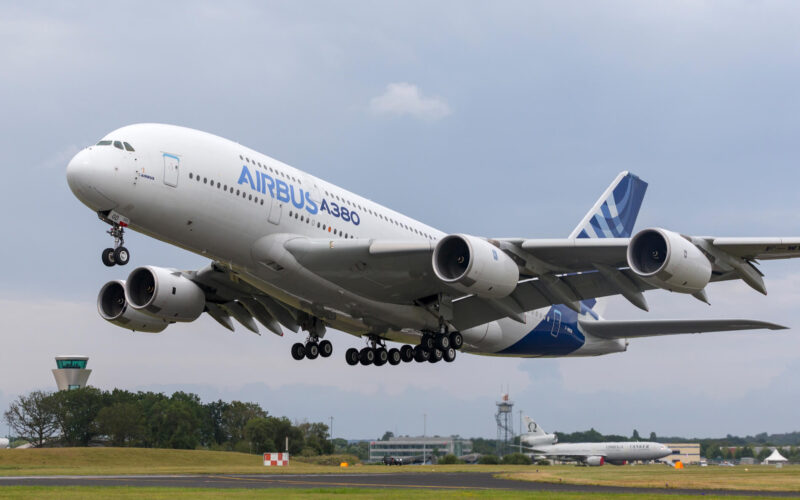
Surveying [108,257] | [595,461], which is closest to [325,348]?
[108,257]

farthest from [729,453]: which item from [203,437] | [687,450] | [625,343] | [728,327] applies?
[728,327]

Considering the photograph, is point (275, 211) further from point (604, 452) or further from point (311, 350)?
point (604, 452)

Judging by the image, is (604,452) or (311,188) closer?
(311,188)

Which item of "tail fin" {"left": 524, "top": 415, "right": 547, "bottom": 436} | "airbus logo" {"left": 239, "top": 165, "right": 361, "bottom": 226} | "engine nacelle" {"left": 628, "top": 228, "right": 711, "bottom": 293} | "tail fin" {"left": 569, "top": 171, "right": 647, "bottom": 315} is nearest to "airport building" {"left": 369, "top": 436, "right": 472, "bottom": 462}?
"tail fin" {"left": 524, "top": 415, "right": 547, "bottom": 436}

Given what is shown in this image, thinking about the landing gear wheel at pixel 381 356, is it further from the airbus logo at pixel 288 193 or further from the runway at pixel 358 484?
the airbus logo at pixel 288 193

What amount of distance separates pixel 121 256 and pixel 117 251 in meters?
0.19

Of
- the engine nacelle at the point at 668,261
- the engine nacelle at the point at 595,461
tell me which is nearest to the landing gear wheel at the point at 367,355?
the engine nacelle at the point at 668,261

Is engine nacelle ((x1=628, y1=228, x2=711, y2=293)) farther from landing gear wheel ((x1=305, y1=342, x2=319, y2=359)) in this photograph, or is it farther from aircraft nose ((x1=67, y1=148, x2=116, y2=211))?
aircraft nose ((x1=67, y1=148, x2=116, y2=211))

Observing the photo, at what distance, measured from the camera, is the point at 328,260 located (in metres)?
28.4

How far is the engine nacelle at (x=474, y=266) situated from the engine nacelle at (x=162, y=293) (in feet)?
38.6

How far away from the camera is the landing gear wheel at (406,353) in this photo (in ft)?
117

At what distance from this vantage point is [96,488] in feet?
87.5

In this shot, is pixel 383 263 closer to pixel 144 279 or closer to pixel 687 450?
pixel 144 279

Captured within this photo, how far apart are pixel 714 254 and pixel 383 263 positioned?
10581 mm
